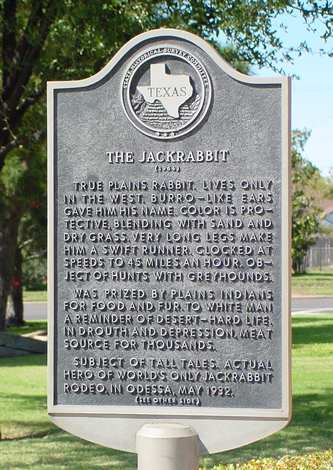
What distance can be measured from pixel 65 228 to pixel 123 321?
71 cm

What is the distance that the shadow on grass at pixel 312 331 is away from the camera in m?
21.7

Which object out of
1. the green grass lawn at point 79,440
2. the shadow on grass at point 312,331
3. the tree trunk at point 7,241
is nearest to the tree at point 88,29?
the green grass lawn at point 79,440

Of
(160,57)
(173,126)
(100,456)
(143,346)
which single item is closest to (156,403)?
(143,346)

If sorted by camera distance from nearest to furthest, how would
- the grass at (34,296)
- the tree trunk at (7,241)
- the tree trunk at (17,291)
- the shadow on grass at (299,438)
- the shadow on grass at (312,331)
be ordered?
the shadow on grass at (299,438) < the shadow on grass at (312,331) < the tree trunk at (7,241) < the tree trunk at (17,291) < the grass at (34,296)

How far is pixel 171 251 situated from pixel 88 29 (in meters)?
5.51

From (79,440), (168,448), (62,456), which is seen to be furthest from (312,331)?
(168,448)

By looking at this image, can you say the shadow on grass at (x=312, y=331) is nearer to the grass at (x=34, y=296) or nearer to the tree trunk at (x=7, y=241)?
the tree trunk at (x=7, y=241)

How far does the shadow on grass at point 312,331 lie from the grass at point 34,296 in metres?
18.5

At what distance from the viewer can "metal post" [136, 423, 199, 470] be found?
20.5 feet

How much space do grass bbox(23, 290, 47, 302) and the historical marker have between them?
124 ft

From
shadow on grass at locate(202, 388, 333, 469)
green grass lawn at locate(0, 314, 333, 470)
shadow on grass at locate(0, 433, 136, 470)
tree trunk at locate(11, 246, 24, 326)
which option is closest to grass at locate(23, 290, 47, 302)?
tree trunk at locate(11, 246, 24, 326)

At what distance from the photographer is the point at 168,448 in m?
6.24

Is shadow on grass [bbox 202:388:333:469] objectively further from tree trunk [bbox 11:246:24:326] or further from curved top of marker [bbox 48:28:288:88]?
tree trunk [bbox 11:246:24:326]

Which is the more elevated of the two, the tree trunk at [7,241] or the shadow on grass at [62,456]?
the tree trunk at [7,241]
